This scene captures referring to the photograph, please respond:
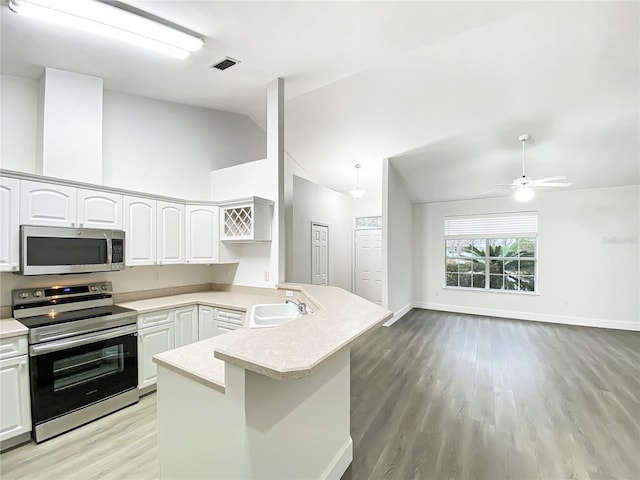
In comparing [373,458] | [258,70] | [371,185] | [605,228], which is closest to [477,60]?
[258,70]

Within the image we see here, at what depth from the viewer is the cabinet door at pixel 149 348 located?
2.90 metres

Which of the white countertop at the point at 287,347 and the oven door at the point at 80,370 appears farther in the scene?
the oven door at the point at 80,370

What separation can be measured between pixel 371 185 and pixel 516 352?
430 centimetres

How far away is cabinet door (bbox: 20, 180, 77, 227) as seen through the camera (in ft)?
7.99

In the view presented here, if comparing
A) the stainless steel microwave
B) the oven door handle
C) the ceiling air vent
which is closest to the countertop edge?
the oven door handle

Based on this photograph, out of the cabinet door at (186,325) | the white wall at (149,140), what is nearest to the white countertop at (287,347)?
the cabinet door at (186,325)

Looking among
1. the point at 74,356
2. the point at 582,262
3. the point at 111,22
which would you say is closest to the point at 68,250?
the point at 74,356

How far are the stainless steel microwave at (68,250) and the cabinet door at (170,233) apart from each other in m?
0.44

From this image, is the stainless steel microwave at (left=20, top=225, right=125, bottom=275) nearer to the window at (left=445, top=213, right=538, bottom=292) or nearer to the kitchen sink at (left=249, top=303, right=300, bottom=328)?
the kitchen sink at (left=249, top=303, right=300, bottom=328)

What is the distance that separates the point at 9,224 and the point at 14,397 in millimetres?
1313

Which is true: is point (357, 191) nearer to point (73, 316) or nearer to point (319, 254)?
point (319, 254)

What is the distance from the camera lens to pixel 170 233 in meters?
3.50

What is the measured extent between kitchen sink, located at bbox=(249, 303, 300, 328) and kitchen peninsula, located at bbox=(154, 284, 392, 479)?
614 millimetres

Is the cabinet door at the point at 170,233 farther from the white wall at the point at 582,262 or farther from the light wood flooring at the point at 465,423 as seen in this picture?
the white wall at the point at 582,262
